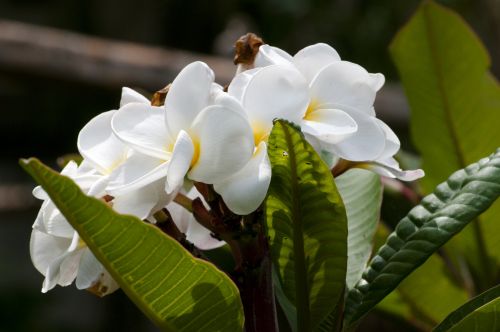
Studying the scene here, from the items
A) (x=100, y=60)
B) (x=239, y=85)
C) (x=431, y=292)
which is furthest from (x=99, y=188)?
(x=100, y=60)

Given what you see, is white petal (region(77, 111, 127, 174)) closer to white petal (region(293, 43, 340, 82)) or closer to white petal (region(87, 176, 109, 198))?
white petal (region(87, 176, 109, 198))

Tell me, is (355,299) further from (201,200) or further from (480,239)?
(480,239)

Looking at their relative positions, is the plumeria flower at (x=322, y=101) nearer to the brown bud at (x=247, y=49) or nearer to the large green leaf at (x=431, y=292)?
the brown bud at (x=247, y=49)

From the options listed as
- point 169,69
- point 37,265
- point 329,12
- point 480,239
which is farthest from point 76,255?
point 329,12

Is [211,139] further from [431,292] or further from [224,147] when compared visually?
[431,292]

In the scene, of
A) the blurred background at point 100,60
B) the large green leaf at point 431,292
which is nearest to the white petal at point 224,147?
the large green leaf at point 431,292
